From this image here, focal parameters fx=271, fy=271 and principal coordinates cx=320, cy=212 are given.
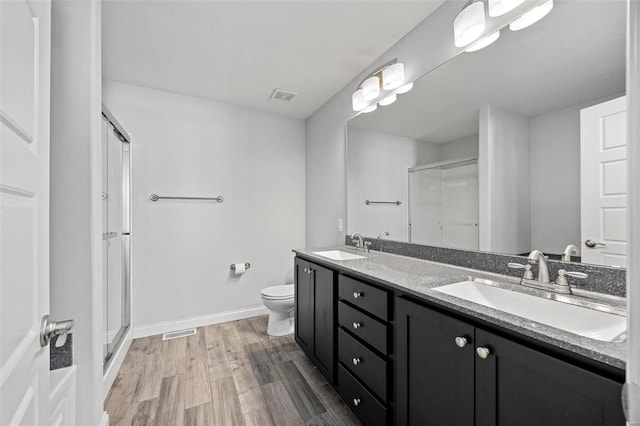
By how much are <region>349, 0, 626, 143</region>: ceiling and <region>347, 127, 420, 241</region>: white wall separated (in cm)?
27

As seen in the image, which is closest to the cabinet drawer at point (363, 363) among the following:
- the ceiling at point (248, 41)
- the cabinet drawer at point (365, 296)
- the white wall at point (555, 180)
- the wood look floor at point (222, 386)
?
the cabinet drawer at point (365, 296)

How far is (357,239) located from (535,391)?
5.73ft

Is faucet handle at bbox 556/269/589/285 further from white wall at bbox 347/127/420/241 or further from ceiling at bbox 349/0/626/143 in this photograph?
white wall at bbox 347/127/420/241

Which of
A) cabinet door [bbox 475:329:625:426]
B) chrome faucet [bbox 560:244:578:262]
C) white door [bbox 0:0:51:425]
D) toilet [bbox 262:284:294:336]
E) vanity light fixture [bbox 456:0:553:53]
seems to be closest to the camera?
white door [bbox 0:0:51:425]

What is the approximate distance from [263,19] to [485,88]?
1384mm

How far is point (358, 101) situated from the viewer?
7.37 ft

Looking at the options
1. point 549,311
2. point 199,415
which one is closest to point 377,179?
point 549,311

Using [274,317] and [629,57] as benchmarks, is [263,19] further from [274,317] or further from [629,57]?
[274,317]

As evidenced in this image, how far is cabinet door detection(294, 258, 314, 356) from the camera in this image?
1.92 metres

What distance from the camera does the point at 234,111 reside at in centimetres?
291

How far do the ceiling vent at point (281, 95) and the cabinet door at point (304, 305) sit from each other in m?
1.62

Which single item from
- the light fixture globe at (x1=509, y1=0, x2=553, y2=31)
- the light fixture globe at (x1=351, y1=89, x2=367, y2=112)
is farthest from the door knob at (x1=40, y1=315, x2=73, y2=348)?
the light fixture globe at (x1=351, y1=89, x2=367, y2=112)

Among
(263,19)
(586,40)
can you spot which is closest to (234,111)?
(263,19)

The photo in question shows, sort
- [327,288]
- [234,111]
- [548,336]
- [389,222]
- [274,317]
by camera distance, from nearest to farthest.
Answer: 1. [548,336]
2. [327,288]
3. [389,222]
4. [274,317]
5. [234,111]
